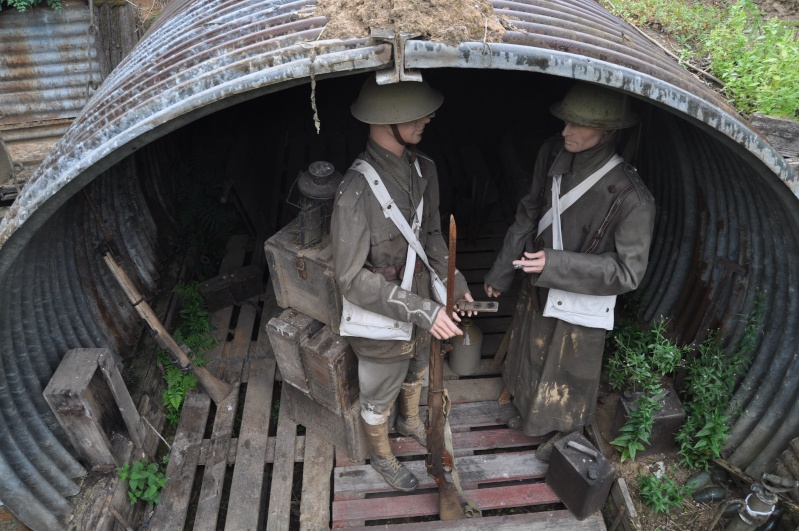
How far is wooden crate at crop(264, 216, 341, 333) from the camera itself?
11.4 feet

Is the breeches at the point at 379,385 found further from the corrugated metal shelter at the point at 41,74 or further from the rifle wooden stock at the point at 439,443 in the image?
the corrugated metal shelter at the point at 41,74

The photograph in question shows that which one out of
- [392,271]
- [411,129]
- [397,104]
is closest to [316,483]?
[392,271]

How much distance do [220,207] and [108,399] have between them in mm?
2800

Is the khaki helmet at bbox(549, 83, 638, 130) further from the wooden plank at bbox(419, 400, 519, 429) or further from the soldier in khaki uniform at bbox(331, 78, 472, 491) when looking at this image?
the wooden plank at bbox(419, 400, 519, 429)

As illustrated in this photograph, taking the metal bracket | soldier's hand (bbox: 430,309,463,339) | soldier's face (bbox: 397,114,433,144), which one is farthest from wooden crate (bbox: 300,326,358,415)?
Result: the metal bracket

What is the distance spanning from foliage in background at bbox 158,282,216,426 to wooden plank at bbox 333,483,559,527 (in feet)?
5.32

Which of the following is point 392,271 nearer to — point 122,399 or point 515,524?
point 515,524

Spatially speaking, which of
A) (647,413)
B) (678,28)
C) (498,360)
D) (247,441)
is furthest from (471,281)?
(678,28)

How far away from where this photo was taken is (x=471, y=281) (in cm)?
551

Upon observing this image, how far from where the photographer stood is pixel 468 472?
3.83m

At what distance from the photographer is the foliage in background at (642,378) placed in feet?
11.8

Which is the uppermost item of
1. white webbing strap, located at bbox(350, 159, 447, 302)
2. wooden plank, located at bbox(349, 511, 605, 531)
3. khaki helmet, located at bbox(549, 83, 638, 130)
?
khaki helmet, located at bbox(549, 83, 638, 130)

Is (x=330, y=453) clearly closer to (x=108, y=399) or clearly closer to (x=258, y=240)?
(x=108, y=399)

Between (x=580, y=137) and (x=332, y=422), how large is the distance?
252 centimetres
